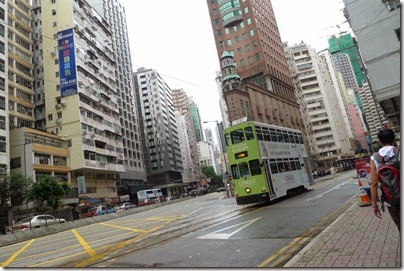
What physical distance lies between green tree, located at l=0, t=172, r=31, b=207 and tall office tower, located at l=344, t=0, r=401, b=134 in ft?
112

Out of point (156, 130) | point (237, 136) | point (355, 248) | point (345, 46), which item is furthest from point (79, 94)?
point (156, 130)

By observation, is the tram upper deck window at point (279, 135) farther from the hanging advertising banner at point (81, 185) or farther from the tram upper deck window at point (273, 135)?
the hanging advertising banner at point (81, 185)

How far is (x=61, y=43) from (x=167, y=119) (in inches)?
2498

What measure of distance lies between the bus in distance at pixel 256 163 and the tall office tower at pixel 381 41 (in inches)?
307

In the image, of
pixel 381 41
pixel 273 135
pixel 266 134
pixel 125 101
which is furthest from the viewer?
pixel 125 101

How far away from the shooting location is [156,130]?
106 m

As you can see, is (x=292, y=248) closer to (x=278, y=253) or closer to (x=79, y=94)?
(x=278, y=253)

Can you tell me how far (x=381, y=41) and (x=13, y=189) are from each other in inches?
1417

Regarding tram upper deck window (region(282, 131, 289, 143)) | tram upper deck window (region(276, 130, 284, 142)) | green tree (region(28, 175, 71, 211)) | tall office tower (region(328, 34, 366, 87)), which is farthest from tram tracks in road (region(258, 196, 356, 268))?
green tree (region(28, 175, 71, 211))

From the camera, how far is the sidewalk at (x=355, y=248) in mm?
4988

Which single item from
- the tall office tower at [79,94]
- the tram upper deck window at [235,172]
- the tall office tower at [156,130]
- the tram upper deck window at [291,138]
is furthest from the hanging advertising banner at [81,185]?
the tall office tower at [156,130]

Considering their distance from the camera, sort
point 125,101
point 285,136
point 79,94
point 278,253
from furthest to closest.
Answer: point 125,101 < point 79,94 < point 285,136 < point 278,253

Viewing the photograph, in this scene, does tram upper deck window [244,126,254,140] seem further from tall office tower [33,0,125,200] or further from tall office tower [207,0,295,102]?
tall office tower [207,0,295,102]

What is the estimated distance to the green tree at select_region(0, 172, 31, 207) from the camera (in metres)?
33.2
